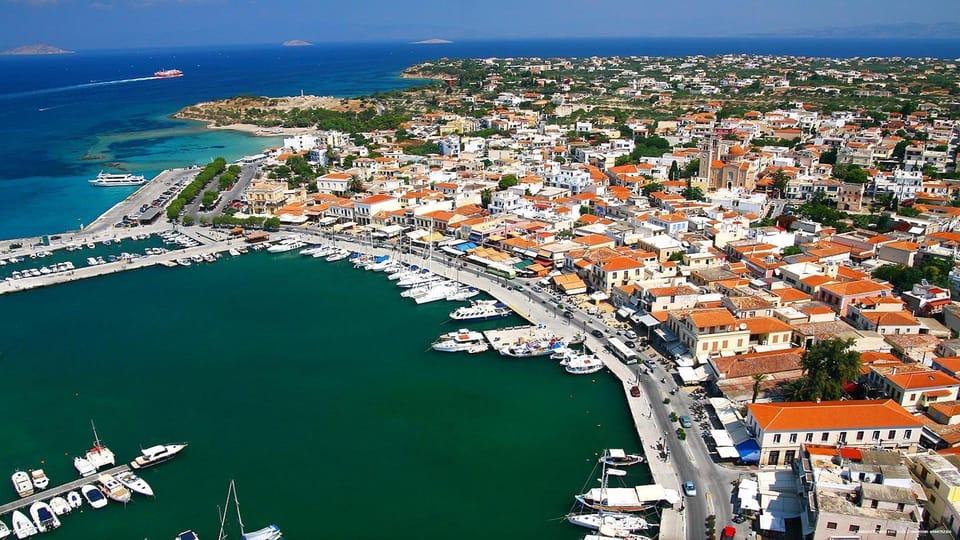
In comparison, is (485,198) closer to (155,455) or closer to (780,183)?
(780,183)

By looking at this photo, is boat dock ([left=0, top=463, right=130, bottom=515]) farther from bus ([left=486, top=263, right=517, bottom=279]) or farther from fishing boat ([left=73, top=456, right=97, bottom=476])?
bus ([left=486, top=263, right=517, bottom=279])

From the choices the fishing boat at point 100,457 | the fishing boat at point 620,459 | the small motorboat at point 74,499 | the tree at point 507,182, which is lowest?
the small motorboat at point 74,499

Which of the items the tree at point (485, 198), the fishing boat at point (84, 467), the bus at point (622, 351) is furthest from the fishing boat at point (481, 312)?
the tree at point (485, 198)

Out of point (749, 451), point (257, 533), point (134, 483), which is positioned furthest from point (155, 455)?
point (749, 451)

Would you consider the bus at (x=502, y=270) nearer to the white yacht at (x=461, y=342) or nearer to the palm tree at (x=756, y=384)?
the white yacht at (x=461, y=342)

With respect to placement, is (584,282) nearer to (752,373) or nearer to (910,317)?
(752,373)

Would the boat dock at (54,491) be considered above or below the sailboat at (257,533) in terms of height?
above
